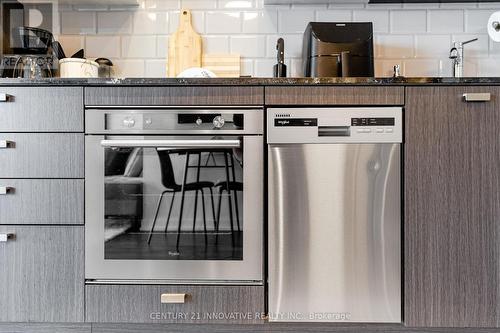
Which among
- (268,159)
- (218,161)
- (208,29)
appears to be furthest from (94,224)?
(208,29)

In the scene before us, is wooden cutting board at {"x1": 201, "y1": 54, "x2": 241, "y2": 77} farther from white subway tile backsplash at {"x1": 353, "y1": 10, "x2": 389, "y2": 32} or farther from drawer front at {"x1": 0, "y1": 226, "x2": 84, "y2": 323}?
drawer front at {"x1": 0, "y1": 226, "x2": 84, "y2": 323}

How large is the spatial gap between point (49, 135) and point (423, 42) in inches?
70.7

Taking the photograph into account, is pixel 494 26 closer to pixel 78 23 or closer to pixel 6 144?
pixel 78 23

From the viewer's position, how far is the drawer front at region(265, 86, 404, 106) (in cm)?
149

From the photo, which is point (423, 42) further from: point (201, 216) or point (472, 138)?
point (201, 216)

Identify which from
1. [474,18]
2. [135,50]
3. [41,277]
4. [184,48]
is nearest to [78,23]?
[135,50]

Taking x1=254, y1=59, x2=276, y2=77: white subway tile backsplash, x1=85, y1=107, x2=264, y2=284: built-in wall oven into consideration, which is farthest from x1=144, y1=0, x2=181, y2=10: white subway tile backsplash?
x1=85, y1=107, x2=264, y2=284: built-in wall oven

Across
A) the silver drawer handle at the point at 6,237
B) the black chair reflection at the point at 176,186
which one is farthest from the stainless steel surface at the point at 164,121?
the silver drawer handle at the point at 6,237

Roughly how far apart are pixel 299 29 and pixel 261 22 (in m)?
0.20

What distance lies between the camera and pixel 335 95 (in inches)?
58.9

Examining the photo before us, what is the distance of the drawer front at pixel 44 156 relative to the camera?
151cm

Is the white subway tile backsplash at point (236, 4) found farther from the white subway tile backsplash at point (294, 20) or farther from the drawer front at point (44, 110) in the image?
the drawer front at point (44, 110)

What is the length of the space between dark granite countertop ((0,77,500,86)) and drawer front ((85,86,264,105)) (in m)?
0.02

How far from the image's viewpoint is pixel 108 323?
151 centimetres
